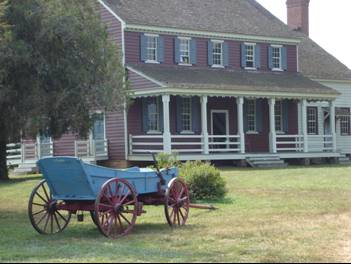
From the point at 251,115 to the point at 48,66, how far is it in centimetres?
1984

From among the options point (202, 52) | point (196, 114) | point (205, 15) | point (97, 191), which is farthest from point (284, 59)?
point (97, 191)

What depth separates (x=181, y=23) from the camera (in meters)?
35.0

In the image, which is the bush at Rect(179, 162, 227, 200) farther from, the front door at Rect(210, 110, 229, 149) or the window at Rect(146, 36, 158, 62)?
the front door at Rect(210, 110, 229, 149)

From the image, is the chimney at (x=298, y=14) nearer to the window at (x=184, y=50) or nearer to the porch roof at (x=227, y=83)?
the porch roof at (x=227, y=83)

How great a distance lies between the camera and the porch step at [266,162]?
3288 centimetres

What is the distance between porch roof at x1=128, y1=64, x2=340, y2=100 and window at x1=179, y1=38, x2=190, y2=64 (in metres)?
0.44

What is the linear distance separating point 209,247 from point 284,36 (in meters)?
29.0

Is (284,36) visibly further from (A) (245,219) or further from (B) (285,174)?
(A) (245,219)

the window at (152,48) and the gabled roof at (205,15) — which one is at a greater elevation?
the gabled roof at (205,15)

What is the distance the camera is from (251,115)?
36.9 m

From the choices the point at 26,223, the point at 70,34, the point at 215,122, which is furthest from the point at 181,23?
the point at 26,223

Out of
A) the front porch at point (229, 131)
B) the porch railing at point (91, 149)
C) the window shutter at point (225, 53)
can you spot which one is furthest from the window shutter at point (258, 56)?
the porch railing at point (91, 149)

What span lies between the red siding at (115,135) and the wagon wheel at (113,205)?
67.2 ft

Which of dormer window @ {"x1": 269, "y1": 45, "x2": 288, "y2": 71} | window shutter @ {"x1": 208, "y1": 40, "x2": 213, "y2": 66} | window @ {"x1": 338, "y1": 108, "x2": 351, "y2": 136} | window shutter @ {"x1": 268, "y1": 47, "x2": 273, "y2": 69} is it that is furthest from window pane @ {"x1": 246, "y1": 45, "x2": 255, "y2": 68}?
window @ {"x1": 338, "y1": 108, "x2": 351, "y2": 136}
